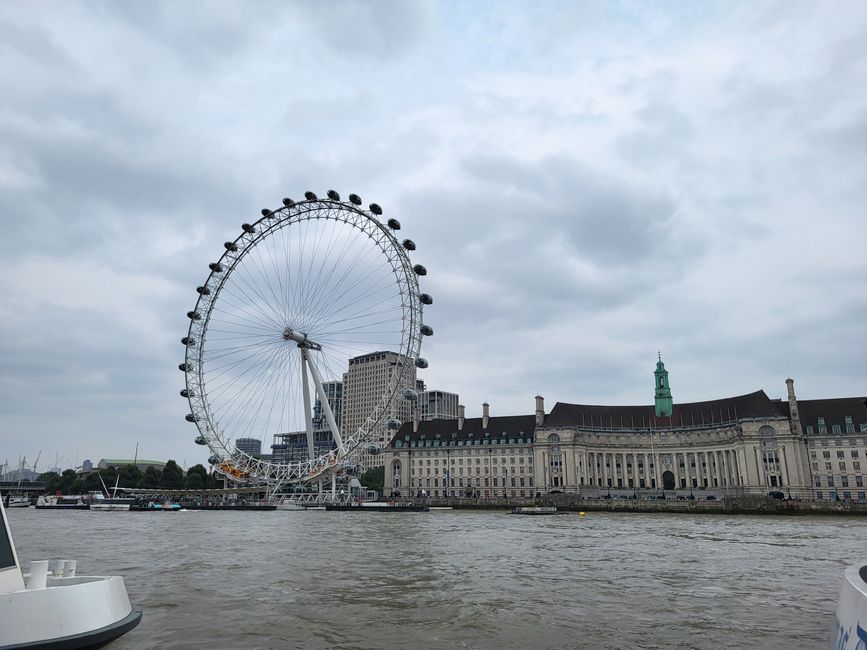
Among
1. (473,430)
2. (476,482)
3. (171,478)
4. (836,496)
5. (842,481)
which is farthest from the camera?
(171,478)

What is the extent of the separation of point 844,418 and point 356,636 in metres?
127

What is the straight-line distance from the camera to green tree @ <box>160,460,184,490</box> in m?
155

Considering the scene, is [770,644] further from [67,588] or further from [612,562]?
[612,562]

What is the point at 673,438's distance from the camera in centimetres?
13675

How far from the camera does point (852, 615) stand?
5543mm

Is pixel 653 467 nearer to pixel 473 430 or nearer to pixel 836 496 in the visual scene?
pixel 836 496

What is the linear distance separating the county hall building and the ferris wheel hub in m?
66.7

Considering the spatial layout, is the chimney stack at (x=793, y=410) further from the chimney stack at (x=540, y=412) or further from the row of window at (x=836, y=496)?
the chimney stack at (x=540, y=412)

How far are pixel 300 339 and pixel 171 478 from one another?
307 ft

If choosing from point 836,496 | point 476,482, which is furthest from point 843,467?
point 476,482

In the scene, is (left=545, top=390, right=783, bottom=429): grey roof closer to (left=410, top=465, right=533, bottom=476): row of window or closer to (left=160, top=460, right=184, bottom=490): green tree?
(left=410, top=465, right=533, bottom=476): row of window

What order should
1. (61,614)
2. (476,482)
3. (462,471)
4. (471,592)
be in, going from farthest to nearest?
(462,471)
(476,482)
(471,592)
(61,614)

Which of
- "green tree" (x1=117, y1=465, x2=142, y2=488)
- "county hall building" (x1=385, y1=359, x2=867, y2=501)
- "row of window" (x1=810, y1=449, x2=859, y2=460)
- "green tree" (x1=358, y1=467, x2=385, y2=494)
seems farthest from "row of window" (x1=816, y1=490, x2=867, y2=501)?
"green tree" (x1=117, y1=465, x2=142, y2=488)

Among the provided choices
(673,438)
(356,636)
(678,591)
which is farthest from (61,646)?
(673,438)
